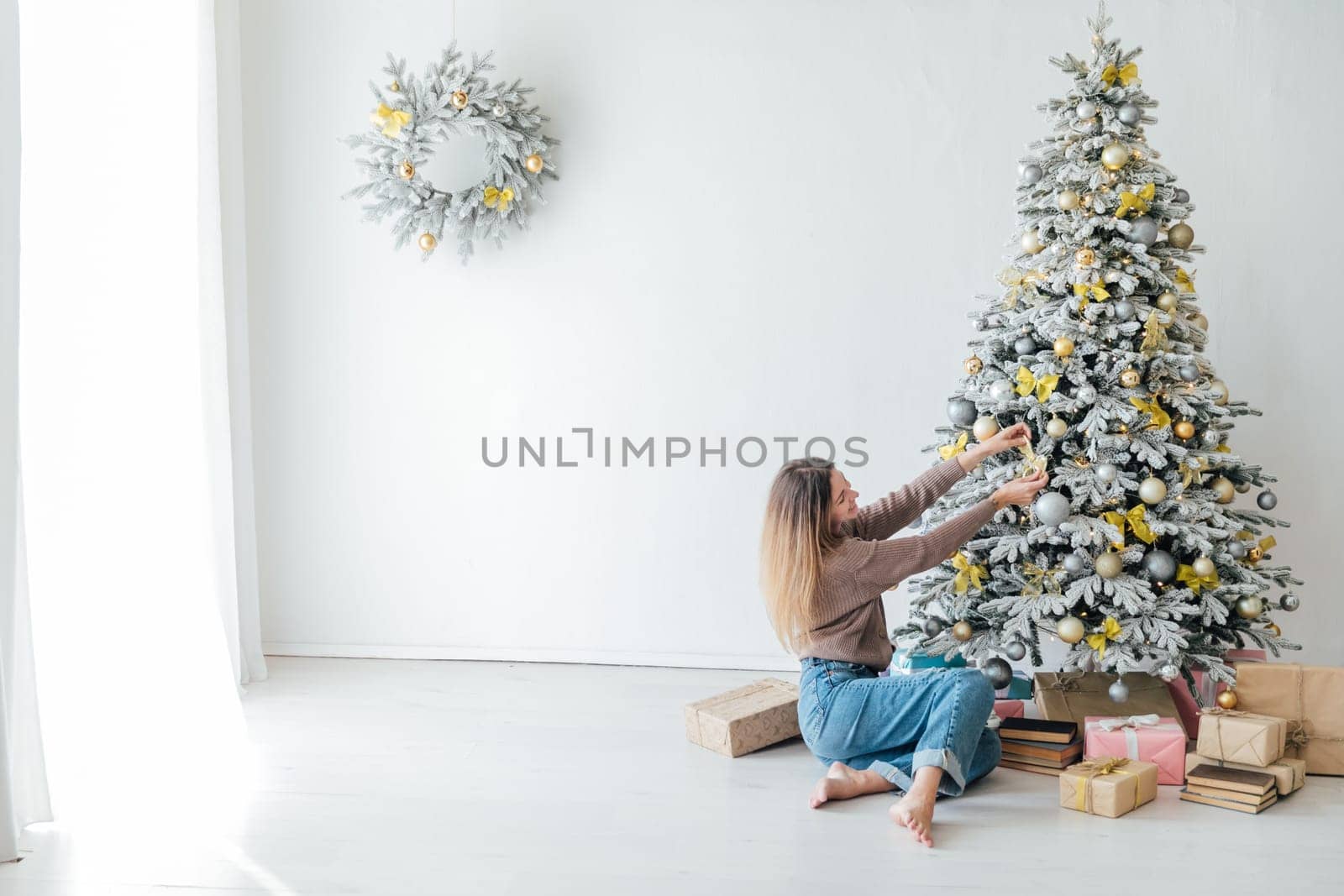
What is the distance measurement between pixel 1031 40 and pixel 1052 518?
5.31 ft

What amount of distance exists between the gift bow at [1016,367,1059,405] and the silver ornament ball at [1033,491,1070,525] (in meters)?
0.25

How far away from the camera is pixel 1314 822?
95.4 inches

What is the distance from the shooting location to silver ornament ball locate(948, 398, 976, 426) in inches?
117

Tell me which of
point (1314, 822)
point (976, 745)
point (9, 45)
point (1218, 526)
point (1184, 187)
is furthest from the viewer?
point (1184, 187)

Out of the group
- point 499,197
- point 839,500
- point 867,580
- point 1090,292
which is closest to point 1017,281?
point 1090,292

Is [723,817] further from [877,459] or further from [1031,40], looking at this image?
[1031,40]

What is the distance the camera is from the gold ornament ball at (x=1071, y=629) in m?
2.76

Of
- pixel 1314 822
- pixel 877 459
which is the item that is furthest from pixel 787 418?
pixel 1314 822

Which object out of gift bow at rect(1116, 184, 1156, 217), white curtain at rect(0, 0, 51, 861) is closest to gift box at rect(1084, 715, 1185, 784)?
gift bow at rect(1116, 184, 1156, 217)

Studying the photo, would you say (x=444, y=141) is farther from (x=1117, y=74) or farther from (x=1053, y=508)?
(x=1053, y=508)

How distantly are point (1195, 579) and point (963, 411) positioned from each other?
71 cm

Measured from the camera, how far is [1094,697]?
9.84 ft

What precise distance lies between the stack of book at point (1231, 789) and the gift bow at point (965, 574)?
66 centimetres

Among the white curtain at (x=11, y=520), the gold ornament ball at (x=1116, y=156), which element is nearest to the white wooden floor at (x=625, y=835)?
the white curtain at (x=11, y=520)
